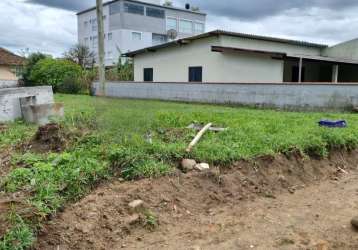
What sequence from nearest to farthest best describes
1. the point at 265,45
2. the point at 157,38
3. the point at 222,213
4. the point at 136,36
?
1. the point at 222,213
2. the point at 265,45
3. the point at 136,36
4. the point at 157,38

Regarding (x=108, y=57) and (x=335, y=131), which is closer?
(x=335, y=131)

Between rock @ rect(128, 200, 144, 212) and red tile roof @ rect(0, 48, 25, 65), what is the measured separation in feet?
100

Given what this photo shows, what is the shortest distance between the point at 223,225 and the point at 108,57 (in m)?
40.9

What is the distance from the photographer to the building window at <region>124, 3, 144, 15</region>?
1610 inches

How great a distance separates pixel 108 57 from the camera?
140 feet

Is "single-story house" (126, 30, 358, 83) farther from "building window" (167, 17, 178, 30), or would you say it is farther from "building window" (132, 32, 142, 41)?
"building window" (167, 17, 178, 30)

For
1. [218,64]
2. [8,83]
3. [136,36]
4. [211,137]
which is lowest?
[211,137]

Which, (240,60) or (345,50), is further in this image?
(345,50)

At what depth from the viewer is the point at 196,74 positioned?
67.0 feet

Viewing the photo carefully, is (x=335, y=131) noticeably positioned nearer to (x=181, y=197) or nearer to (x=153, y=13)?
(x=181, y=197)

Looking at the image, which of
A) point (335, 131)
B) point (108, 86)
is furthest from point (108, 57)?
point (335, 131)

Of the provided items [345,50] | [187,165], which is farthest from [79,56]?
[187,165]

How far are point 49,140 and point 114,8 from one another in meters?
39.2

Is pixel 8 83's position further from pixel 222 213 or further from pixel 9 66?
pixel 222 213
